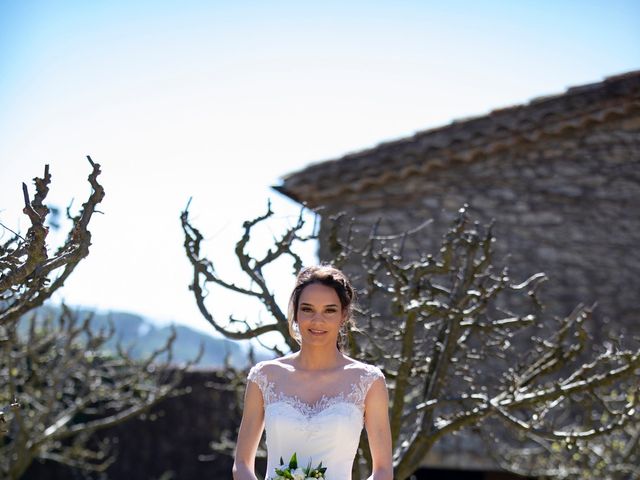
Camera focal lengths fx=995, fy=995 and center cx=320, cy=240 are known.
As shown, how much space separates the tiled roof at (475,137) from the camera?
9.88m

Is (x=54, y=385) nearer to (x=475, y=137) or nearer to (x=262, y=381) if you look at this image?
(x=262, y=381)

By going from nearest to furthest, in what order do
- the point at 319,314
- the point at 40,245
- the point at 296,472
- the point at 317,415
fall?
the point at 40,245 → the point at 296,472 → the point at 317,415 → the point at 319,314

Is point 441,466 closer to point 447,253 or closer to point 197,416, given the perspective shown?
point 197,416

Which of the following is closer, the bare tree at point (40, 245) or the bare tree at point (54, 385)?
the bare tree at point (40, 245)

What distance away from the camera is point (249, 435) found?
3.44 m

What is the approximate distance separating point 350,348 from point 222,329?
2.05 ft

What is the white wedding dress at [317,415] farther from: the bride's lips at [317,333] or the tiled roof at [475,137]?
the tiled roof at [475,137]

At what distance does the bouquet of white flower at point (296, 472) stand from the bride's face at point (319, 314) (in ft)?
1.45

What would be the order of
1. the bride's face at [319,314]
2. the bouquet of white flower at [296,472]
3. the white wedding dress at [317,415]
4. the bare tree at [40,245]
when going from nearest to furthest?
the bare tree at [40,245], the bouquet of white flower at [296,472], the white wedding dress at [317,415], the bride's face at [319,314]

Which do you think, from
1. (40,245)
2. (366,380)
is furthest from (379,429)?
(40,245)

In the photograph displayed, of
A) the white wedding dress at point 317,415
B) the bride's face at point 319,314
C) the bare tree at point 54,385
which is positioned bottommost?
the bare tree at point 54,385

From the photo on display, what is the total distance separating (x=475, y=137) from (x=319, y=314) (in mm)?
6989

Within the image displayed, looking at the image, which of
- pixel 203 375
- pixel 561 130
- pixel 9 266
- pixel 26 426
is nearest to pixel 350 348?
pixel 9 266

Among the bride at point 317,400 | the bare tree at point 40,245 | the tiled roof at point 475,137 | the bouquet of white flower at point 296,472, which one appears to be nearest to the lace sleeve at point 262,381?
the bride at point 317,400
